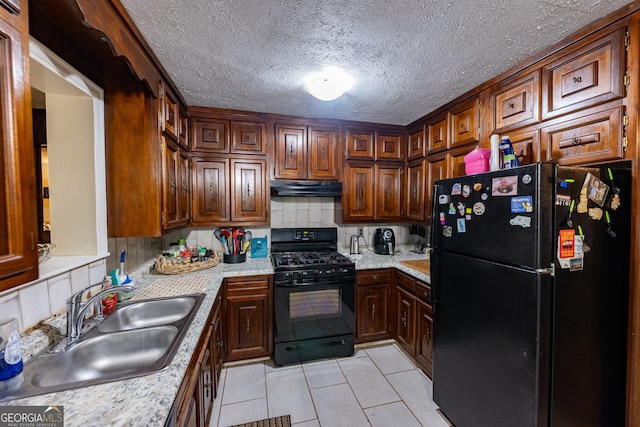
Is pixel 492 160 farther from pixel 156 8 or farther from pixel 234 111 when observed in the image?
pixel 234 111

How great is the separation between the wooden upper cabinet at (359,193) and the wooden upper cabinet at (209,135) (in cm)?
127

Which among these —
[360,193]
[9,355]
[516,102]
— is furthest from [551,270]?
[9,355]

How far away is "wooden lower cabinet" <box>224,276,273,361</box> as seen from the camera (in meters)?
2.19

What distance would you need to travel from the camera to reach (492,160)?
1.59m

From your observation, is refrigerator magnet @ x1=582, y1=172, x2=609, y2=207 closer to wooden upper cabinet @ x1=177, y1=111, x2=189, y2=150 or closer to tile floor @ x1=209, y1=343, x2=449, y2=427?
tile floor @ x1=209, y1=343, x2=449, y2=427

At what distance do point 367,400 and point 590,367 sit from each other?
1313mm

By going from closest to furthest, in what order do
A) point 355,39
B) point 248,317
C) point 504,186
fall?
point 504,186 → point 355,39 → point 248,317

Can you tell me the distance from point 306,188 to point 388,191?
0.95 meters

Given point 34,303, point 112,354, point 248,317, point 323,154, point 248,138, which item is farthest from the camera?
point 323,154

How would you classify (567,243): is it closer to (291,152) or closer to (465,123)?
(465,123)

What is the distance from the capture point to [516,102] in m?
1.68

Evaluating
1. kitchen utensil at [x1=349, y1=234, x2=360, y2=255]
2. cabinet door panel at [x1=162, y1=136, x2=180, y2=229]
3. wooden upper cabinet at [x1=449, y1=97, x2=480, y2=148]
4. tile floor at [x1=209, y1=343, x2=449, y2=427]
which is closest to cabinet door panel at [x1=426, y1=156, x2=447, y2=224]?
wooden upper cabinet at [x1=449, y1=97, x2=480, y2=148]

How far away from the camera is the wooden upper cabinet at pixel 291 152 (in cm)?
258

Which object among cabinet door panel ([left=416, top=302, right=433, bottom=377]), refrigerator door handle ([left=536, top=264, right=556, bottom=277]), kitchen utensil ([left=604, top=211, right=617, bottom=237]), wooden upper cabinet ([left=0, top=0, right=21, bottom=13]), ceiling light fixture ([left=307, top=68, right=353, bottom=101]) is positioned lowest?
cabinet door panel ([left=416, top=302, right=433, bottom=377])
